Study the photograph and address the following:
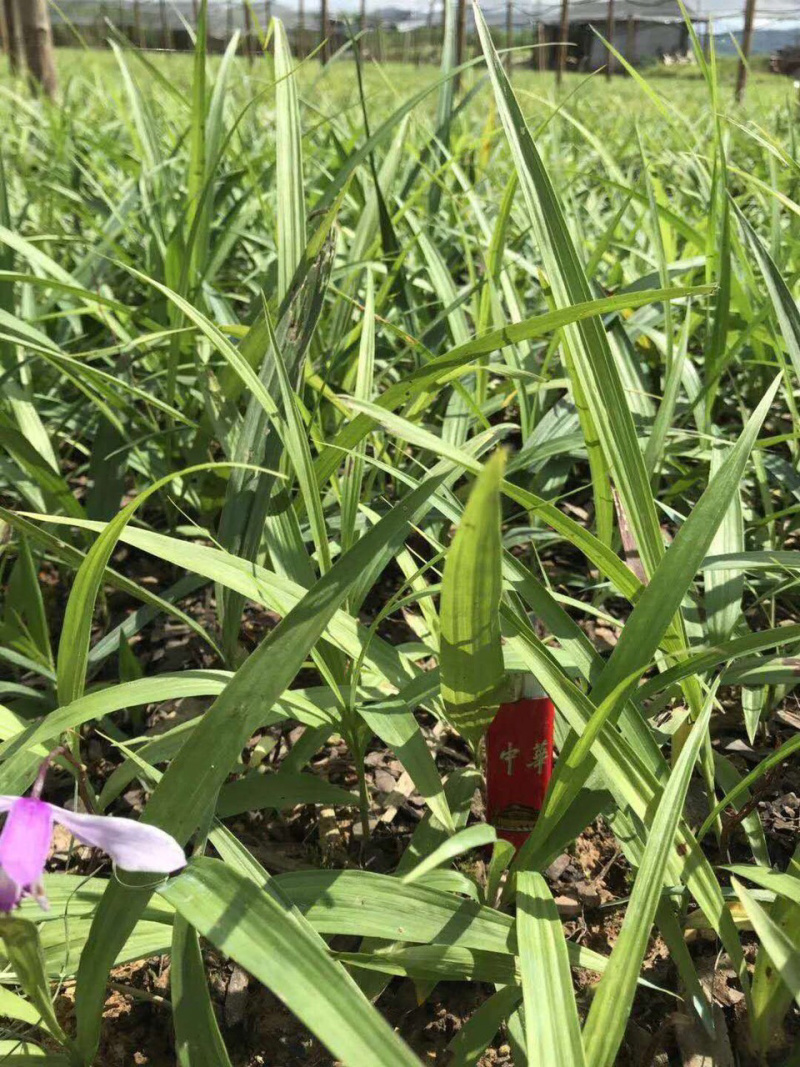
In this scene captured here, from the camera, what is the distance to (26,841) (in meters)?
0.39

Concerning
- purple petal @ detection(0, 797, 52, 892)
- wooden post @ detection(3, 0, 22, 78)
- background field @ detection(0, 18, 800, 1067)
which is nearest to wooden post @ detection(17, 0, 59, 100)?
wooden post @ detection(3, 0, 22, 78)

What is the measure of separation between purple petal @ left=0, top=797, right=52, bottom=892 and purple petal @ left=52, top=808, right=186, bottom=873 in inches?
0.5

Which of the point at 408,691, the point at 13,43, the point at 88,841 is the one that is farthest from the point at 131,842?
the point at 13,43

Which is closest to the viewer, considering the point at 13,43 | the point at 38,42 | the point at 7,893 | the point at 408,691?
the point at 7,893

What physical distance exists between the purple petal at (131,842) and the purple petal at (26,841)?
0.5 inches

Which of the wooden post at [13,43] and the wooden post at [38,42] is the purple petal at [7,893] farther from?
the wooden post at [13,43]

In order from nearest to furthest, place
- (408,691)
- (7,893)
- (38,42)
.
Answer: (7,893) < (408,691) < (38,42)

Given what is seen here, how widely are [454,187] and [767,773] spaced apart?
1462 millimetres

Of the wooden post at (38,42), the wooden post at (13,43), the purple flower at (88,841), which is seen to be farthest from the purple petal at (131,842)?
the wooden post at (13,43)

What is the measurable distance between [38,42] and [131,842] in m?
4.83

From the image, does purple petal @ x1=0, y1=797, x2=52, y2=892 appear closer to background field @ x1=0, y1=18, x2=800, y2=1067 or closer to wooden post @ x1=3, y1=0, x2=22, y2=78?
background field @ x1=0, y1=18, x2=800, y2=1067

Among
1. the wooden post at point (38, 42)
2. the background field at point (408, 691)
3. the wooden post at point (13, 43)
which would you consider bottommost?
the background field at point (408, 691)

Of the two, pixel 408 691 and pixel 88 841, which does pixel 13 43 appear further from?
pixel 88 841

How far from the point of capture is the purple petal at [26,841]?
0.38 meters
